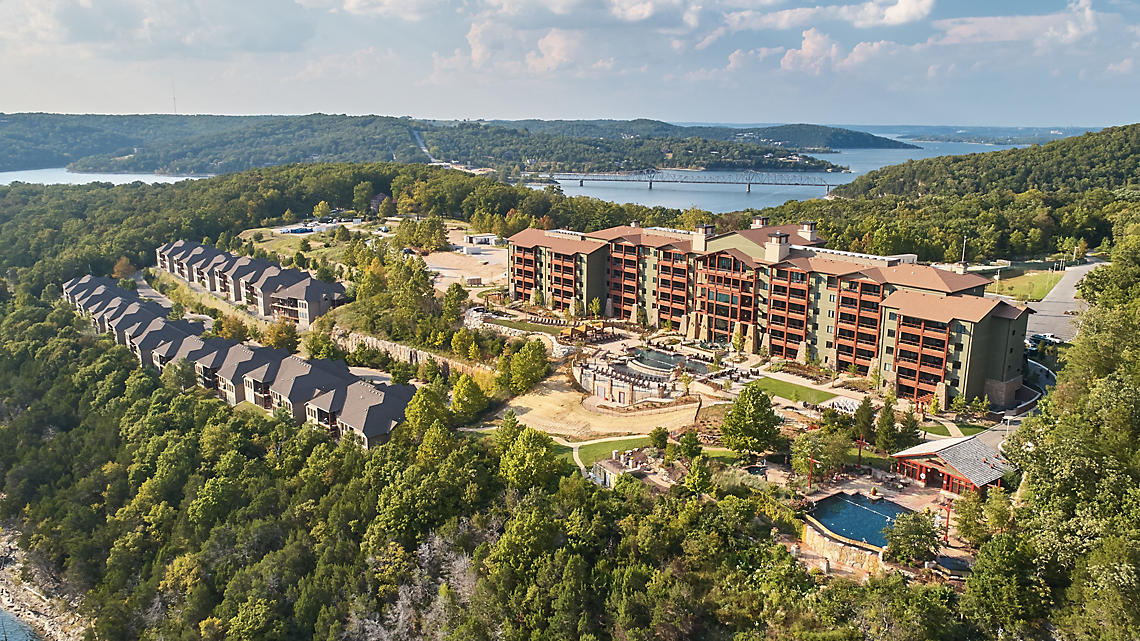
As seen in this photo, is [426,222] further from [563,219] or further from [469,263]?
[563,219]

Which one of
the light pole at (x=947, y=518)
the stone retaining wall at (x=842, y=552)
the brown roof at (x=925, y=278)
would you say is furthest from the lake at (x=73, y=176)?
the light pole at (x=947, y=518)

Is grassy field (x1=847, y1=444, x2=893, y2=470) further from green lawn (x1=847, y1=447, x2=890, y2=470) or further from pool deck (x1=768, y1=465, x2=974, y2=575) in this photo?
pool deck (x1=768, y1=465, x2=974, y2=575)

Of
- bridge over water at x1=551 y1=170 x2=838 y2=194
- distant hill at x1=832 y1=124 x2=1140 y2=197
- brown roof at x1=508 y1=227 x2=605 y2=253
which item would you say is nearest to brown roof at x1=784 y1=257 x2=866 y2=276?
brown roof at x1=508 y1=227 x2=605 y2=253

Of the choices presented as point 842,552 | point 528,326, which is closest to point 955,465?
point 842,552

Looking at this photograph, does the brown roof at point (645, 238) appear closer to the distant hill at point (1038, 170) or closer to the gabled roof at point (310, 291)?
the gabled roof at point (310, 291)

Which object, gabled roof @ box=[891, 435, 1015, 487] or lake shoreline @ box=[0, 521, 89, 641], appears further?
lake shoreline @ box=[0, 521, 89, 641]

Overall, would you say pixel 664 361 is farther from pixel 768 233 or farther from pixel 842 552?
pixel 842 552

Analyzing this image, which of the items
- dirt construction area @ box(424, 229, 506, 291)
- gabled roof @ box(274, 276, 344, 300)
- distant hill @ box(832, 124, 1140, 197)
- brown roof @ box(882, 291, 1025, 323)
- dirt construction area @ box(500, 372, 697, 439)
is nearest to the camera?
brown roof @ box(882, 291, 1025, 323)
